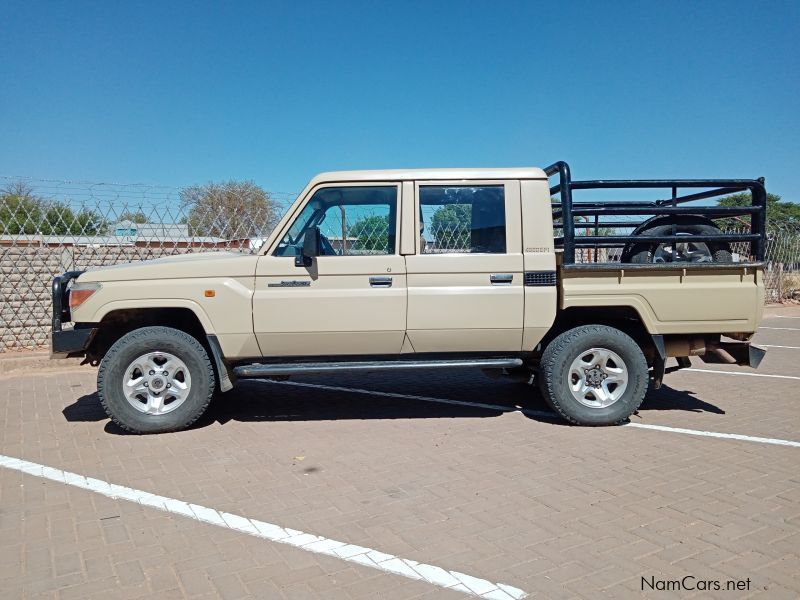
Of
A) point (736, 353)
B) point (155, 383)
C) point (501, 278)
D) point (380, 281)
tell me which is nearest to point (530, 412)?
point (501, 278)

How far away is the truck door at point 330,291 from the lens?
16.5 ft

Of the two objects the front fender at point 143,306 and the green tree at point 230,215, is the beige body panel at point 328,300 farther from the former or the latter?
the green tree at point 230,215

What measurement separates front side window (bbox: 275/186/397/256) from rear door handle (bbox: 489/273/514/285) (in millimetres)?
888

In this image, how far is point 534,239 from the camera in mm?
5137

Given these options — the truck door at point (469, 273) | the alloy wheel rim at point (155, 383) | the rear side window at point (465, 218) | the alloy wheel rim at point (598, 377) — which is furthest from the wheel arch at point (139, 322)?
the alloy wheel rim at point (598, 377)

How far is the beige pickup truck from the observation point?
500 cm

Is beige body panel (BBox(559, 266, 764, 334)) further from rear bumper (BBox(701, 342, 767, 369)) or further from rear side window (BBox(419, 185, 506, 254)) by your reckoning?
rear side window (BBox(419, 185, 506, 254))

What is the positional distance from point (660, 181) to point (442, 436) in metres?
2.97

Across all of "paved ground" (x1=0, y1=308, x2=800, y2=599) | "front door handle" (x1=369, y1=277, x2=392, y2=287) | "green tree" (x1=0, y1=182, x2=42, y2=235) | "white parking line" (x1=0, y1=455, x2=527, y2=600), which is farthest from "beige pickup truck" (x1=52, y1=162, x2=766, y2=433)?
"green tree" (x1=0, y1=182, x2=42, y2=235)

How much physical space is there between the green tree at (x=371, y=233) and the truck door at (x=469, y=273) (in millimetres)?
289

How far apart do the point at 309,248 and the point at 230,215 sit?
5016mm

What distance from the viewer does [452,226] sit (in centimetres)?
544

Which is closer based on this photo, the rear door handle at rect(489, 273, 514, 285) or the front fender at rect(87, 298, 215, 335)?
the front fender at rect(87, 298, 215, 335)

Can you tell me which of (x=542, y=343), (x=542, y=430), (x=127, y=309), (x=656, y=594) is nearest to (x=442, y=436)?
(x=542, y=430)
